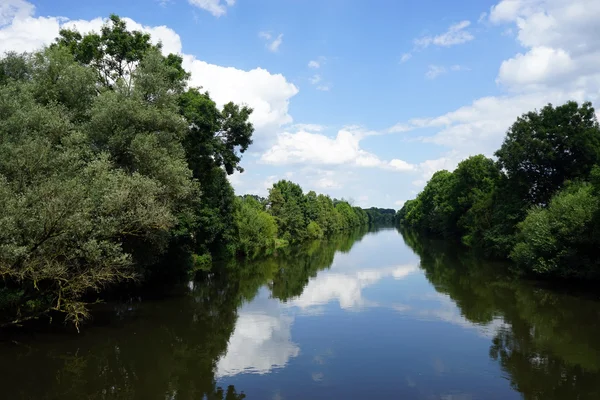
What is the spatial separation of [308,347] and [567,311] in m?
15.6

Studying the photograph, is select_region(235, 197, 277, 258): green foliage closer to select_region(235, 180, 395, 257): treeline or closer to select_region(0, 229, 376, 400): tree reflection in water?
select_region(235, 180, 395, 257): treeline

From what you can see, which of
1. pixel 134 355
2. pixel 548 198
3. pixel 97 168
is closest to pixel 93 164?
pixel 97 168

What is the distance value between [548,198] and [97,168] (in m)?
42.0

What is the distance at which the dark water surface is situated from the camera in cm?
1418

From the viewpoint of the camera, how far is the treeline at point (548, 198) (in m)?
29.0

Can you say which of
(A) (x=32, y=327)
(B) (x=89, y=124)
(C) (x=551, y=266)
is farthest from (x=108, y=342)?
(C) (x=551, y=266)

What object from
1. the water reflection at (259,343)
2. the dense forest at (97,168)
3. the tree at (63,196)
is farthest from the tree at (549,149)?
the tree at (63,196)

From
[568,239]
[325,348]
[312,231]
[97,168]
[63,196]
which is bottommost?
[325,348]

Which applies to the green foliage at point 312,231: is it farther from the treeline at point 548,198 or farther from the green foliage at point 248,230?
the treeline at point 548,198

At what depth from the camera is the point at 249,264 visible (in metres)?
48.7

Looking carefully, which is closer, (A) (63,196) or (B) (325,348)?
(A) (63,196)

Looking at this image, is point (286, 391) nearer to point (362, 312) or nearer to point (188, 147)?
point (362, 312)

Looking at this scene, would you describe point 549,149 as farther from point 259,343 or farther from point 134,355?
point 134,355

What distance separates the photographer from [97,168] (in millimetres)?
21453
